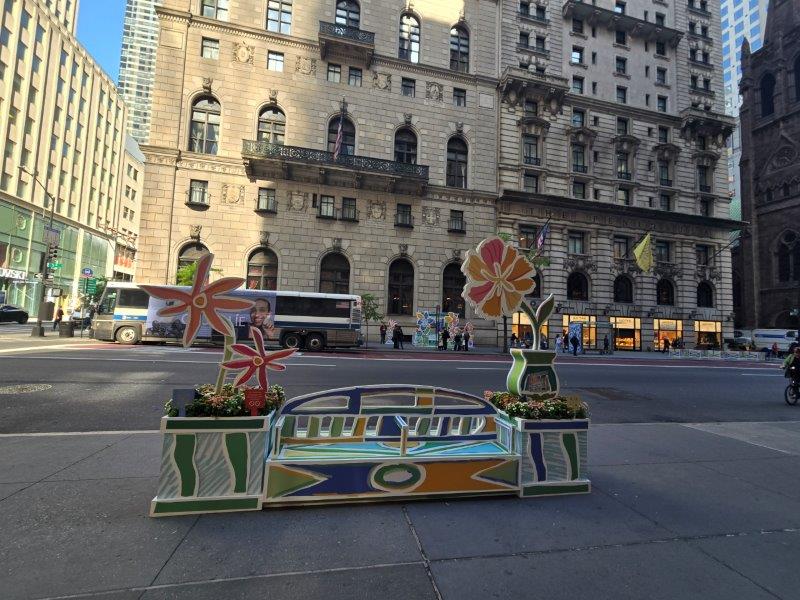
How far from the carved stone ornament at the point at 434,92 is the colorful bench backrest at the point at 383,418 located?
110 feet

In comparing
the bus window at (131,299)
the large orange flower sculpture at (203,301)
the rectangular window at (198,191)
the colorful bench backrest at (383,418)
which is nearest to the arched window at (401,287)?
the rectangular window at (198,191)

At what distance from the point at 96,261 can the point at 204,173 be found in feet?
120

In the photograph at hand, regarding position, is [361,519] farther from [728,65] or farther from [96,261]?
[728,65]

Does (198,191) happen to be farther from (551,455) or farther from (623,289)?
(623,289)

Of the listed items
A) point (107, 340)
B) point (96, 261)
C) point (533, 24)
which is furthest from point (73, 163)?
point (533, 24)

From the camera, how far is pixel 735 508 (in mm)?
3859

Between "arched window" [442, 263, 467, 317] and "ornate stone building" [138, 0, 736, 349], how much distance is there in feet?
1.05

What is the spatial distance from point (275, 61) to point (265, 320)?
2149 centimetres

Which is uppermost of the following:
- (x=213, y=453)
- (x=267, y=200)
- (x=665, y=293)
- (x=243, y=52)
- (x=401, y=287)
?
(x=243, y=52)

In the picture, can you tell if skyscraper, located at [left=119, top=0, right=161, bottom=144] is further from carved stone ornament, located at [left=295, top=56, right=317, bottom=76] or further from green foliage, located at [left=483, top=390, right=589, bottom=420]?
green foliage, located at [left=483, top=390, right=589, bottom=420]

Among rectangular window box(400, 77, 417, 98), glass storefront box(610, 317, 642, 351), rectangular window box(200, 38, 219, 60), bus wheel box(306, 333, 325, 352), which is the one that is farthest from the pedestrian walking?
glass storefront box(610, 317, 642, 351)

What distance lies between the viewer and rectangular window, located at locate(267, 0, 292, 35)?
30.7 metres

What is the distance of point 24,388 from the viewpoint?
8.60m

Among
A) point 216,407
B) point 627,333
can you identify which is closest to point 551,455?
point 216,407
